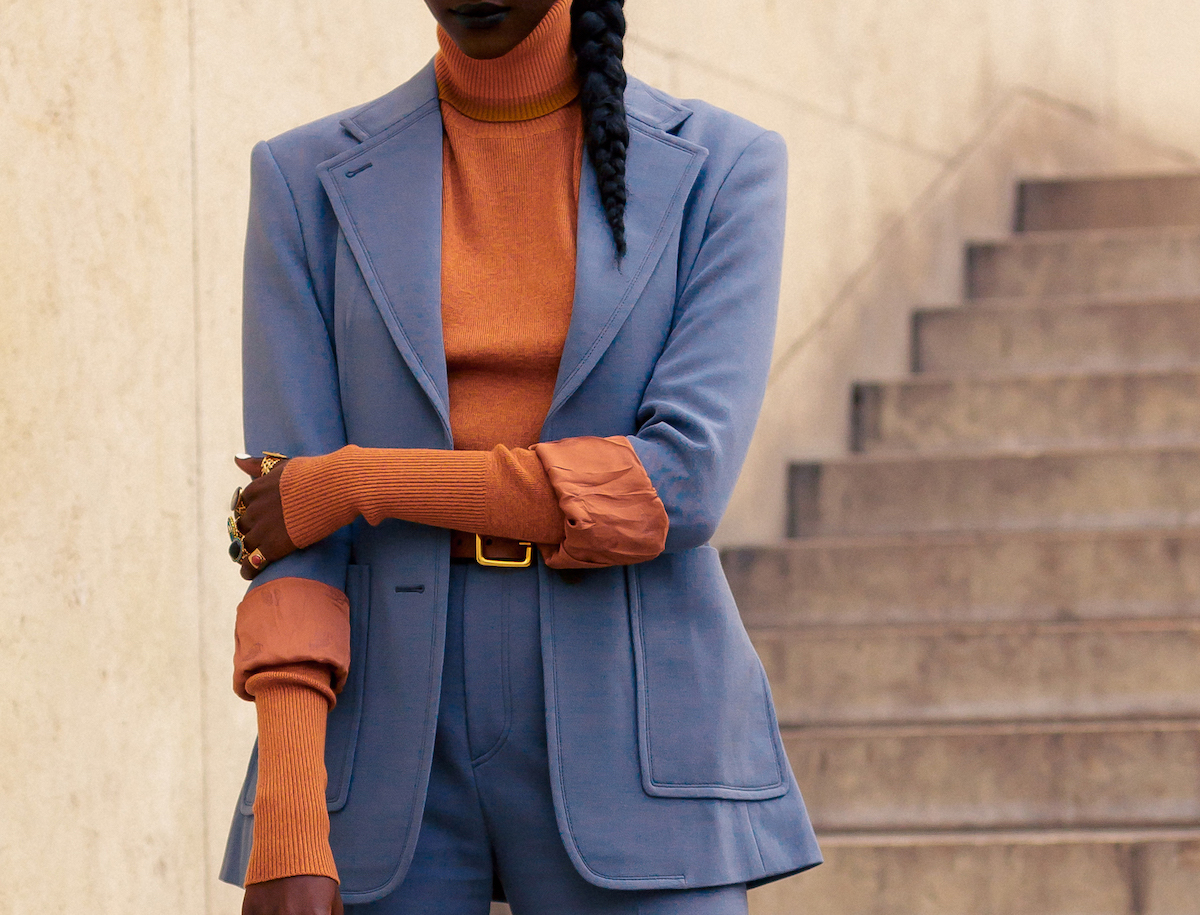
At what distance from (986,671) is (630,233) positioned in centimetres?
250

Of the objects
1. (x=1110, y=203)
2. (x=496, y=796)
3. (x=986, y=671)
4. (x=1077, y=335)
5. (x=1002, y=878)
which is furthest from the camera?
(x=1110, y=203)

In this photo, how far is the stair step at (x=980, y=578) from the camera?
3.71 metres

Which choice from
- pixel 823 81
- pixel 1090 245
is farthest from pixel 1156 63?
pixel 823 81

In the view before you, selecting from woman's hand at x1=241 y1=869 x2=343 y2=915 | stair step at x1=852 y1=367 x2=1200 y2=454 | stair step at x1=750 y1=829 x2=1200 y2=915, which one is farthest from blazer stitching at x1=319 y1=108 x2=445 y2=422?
stair step at x1=852 y1=367 x2=1200 y2=454

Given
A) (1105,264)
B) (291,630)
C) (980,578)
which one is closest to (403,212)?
(291,630)

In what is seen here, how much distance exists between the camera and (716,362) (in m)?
1.23

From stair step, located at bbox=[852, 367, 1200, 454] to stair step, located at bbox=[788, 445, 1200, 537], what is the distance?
0.68 feet

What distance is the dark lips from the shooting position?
1.23 m

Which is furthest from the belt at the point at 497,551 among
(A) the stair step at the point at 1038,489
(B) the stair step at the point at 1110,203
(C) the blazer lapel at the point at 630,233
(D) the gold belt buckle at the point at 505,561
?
(B) the stair step at the point at 1110,203

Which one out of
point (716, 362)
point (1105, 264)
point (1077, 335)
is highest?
point (1105, 264)

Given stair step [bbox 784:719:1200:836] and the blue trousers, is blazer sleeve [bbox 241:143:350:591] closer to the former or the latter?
the blue trousers

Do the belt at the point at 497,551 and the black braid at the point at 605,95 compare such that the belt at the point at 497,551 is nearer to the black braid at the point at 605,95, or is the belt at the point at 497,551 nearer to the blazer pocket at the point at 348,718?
the blazer pocket at the point at 348,718

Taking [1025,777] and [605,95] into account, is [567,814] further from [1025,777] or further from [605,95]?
[1025,777]

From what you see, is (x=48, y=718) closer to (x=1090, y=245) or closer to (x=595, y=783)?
(x=595, y=783)
